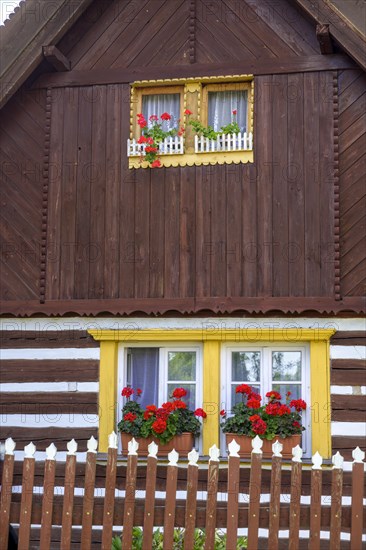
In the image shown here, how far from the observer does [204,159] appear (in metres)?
10.9

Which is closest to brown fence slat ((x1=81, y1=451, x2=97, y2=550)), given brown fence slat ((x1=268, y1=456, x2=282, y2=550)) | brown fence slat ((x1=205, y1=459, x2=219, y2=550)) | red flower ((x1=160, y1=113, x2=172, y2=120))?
brown fence slat ((x1=205, y1=459, x2=219, y2=550))

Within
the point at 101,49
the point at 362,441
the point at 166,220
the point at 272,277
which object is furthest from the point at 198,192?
the point at 362,441

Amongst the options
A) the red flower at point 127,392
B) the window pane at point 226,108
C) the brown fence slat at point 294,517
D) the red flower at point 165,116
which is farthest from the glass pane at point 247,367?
the brown fence slat at point 294,517

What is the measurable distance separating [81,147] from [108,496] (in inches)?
215

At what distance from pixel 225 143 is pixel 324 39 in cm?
177

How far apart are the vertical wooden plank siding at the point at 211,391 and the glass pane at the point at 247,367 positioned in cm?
27

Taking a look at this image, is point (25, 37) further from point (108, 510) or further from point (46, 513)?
point (108, 510)

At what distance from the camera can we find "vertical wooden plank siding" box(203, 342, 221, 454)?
10391 millimetres

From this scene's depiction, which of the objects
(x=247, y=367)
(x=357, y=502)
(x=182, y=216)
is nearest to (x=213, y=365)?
(x=247, y=367)

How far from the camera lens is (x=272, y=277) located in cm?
1048

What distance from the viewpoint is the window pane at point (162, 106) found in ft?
36.7

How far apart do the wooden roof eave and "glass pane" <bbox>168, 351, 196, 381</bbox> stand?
3.98m

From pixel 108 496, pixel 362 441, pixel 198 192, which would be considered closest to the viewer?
pixel 108 496

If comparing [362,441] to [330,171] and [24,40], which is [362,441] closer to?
[330,171]
